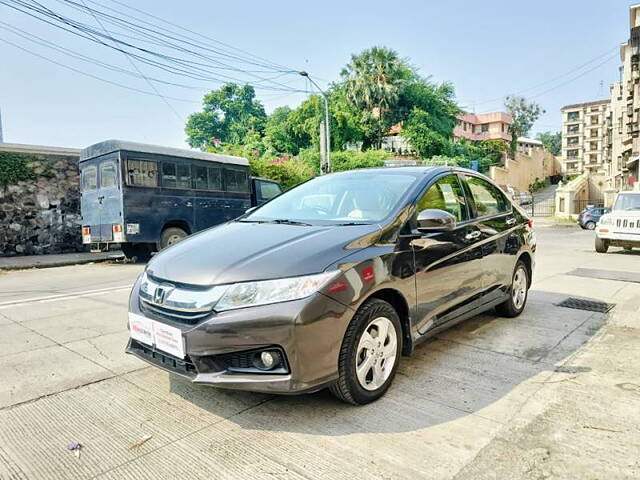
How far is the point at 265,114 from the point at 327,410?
74.6 meters

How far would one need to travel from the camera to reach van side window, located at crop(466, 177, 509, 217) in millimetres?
4248

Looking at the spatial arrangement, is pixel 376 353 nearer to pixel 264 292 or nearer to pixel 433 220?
pixel 264 292

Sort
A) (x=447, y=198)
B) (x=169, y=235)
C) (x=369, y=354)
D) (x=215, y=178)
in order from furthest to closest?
(x=215, y=178)
(x=169, y=235)
(x=447, y=198)
(x=369, y=354)

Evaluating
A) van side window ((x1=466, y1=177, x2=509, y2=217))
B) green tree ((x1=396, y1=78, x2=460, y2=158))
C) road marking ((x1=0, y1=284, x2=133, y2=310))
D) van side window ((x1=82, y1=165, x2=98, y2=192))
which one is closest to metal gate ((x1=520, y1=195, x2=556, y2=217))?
green tree ((x1=396, y1=78, x2=460, y2=158))

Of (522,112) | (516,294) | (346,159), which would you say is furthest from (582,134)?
(516,294)

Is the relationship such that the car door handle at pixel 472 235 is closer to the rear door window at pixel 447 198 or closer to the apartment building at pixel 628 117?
the rear door window at pixel 447 198

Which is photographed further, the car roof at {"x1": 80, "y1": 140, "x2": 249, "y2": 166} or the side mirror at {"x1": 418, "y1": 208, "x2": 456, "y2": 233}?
the car roof at {"x1": 80, "y1": 140, "x2": 249, "y2": 166}

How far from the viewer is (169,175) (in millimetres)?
10945

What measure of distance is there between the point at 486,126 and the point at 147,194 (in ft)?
221

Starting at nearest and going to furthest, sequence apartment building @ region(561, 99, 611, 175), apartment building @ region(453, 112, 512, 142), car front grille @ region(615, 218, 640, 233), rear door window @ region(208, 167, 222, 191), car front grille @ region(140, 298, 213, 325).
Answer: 1. car front grille @ region(140, 298, 213, 325)
2. car front grille @ region(615, 218, 640, 233)
3. rear door window @ region(208, 167, 222, 191)
4. apartment building @ region(453, 112, 512, 142)
5. apartment building @ region(561, 99, 611, 175)

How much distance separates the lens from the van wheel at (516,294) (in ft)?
15.4

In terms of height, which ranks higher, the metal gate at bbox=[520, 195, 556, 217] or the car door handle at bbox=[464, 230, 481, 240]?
the car door handle at bbox=[464, 230, 481, 240]

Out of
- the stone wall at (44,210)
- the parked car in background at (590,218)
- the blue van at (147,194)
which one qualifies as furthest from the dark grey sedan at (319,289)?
the parked car in background at (590,218)

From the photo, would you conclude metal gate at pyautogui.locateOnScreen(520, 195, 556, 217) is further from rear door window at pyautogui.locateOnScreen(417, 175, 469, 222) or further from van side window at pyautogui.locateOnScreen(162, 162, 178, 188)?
rear door window at pyautogui.locateOnScreen(417, 175, 469, 222)
